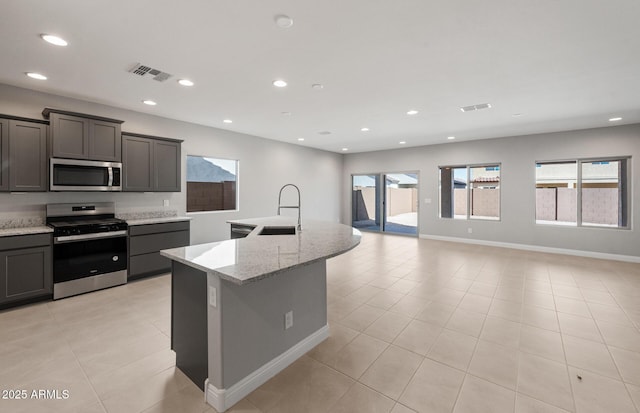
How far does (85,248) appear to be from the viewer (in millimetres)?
3707

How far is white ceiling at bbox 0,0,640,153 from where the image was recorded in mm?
2078

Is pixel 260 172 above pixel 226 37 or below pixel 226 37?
below

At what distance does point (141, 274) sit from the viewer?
13.9 ft

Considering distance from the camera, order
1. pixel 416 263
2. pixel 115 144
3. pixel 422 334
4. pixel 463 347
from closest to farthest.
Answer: pixel 463 347 → pixel 422 334 → pixel 115 144 → pixel 416 263

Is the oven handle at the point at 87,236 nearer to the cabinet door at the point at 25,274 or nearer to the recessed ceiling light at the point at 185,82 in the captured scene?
the cabinet door at the point at 25,274

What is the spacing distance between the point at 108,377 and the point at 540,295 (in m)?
4.83

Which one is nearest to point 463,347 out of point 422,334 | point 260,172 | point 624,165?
point 422,334

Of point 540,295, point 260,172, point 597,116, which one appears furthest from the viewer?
point 260,172

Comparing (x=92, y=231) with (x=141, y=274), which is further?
(x=141, y=274)

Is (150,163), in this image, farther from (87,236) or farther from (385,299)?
(385,299)

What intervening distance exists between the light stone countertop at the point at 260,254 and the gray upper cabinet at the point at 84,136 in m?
2.83

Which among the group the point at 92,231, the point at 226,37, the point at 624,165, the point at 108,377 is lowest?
the point at 108,377

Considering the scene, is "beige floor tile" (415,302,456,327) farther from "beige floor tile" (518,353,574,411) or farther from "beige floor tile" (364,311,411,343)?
"beige floor tile" (518,353,574,411)

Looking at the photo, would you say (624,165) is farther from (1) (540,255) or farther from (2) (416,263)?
(2) (416,263)
